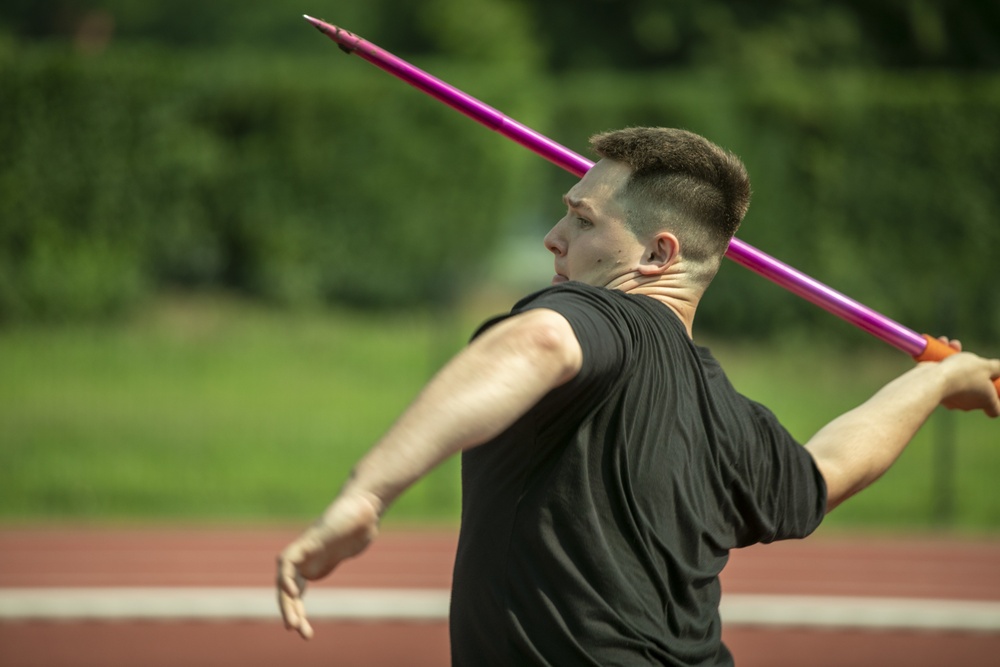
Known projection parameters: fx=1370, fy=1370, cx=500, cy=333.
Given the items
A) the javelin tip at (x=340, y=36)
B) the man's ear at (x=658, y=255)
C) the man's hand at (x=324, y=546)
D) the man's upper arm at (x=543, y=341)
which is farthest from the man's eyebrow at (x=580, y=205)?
the man's hand at (x=324, y=546)

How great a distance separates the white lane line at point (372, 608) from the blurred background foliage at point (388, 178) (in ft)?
28.4

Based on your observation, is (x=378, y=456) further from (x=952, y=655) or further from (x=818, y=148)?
(x=818, y=148)

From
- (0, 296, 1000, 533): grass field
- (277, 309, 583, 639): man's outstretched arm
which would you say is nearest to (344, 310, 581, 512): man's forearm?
(277, 309, 583, 639): man's outstretched arm

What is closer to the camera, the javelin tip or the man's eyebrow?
the man's eyebrow

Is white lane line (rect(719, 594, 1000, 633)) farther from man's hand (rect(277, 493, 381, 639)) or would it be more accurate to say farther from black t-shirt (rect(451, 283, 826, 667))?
man's hand (rect(277, 493, 381, 639))

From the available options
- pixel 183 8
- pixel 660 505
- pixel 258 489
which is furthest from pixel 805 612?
pixel 183 8

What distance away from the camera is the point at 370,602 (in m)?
8.00

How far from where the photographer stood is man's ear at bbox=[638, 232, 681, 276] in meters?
2.34

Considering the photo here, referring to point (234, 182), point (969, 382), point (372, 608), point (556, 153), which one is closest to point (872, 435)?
point (969, 382)

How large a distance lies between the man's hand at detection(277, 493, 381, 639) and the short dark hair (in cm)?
81

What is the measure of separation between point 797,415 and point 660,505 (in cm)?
1179

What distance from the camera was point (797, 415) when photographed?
44.9 ft

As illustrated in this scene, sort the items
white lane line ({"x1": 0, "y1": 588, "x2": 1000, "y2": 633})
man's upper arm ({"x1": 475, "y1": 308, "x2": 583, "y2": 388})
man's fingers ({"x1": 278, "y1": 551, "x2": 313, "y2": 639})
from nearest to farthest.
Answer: man's fingers ({"x1": 278, "y1": 551, "x2": 313, "y2": 639})
man's upper arm ({"x1": 475, "y1": 308, "x2": 583, "y2": 388})
white lane line ({"x1": 0, "y1": 588, "x2": 1000, "y2": 633})

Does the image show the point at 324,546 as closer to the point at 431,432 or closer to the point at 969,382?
the point at 431,432
